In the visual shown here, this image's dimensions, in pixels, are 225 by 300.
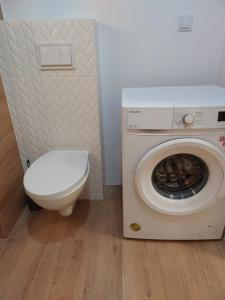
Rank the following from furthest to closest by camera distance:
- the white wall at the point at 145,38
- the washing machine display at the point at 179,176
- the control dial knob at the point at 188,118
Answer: the white wall at the point at 145,38 → the washing machine display at the point at 179,176 → the control dial knob at the point at 188,118

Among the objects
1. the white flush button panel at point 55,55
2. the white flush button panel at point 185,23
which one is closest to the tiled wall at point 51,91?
the white flush button panel at point 55,55

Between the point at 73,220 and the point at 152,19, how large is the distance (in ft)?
4.84

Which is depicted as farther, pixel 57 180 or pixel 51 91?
pixel 51 91

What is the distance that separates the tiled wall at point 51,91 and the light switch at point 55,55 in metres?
0.04

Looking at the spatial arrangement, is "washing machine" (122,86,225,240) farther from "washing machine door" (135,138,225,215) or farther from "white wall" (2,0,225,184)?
"white wall" (2,0,225,184)

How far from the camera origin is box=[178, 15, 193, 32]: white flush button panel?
1.30 m

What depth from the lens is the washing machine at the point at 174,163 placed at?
0.96 m

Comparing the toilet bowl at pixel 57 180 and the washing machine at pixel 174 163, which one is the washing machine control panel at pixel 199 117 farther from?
the toilet bowl at pixel 57 180

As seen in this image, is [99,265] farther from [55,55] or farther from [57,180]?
[55,55]

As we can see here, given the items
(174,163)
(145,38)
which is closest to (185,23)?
(145,38)

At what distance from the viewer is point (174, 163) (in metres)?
1.20

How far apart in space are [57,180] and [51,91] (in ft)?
2.02

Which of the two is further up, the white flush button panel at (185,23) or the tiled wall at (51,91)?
the white flush button panel at (185,23)

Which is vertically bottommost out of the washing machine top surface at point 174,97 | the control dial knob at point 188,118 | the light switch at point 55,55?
the control dial knob at point 188,118
